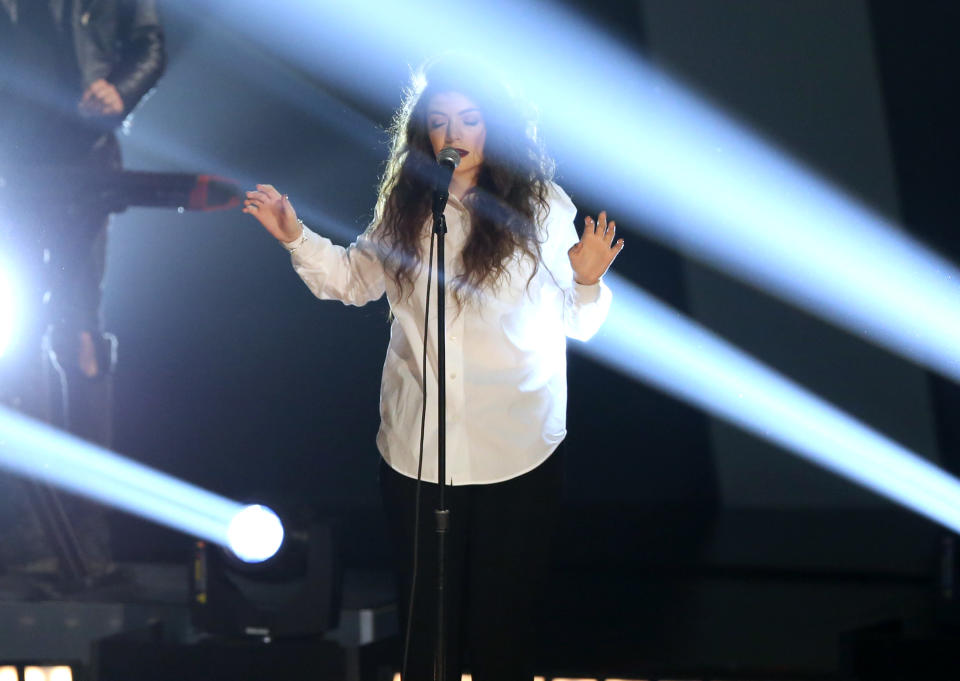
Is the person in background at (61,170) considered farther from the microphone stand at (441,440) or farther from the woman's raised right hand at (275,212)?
the microphone stand at (441,440)

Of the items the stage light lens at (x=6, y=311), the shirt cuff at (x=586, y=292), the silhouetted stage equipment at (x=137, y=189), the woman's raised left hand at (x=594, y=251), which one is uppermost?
the silhouetted stage equipment at (x=137, y=189)

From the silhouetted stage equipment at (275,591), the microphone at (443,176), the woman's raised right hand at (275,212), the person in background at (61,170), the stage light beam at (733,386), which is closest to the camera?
the microphone at (443,176)

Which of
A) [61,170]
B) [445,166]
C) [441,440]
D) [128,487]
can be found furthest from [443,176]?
[128,487]

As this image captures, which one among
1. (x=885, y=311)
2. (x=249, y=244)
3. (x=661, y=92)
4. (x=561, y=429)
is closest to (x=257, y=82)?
(x=249, y=244)

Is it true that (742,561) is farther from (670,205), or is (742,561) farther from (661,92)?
(661,92)

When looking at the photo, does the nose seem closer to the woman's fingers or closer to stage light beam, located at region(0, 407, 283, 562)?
the woman's fingers

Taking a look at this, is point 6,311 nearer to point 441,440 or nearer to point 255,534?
Result: point 255,534

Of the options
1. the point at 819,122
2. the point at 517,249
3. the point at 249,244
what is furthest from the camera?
the point at 819,122

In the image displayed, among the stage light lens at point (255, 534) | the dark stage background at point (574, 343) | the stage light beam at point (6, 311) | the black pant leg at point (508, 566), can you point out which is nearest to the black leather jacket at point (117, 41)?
the dark stage background at point (574, 343)

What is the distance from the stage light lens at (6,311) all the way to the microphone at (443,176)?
2.31m

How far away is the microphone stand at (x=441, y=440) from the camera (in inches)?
72.6

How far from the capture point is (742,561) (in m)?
4.41

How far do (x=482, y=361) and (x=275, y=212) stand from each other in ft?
1.42

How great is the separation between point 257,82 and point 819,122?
2.35 metres
